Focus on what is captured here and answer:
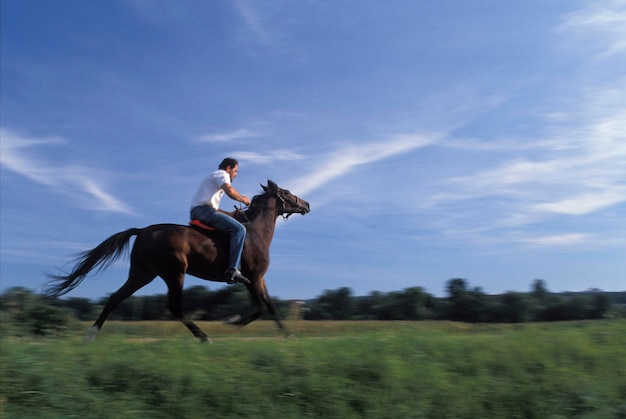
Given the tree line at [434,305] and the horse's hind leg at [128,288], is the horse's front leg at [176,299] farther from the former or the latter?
the tree line at [434,305]

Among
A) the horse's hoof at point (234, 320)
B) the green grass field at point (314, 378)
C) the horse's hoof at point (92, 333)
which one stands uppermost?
the horse's hoof at point (234, 320)

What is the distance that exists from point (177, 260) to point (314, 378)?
138 inches

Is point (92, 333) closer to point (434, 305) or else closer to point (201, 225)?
point (201, 225)

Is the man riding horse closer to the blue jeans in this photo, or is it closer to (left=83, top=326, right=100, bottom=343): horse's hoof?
the blue jeans

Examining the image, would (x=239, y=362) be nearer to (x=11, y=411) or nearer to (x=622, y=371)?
(x=11, y=411)

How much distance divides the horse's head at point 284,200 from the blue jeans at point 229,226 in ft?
5.51

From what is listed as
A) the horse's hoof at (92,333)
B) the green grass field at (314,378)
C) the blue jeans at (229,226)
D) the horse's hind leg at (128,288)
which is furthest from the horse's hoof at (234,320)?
the green grass field at (314,378)

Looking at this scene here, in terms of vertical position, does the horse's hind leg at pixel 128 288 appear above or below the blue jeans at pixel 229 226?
below

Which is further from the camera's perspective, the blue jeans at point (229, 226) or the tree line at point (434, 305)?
the tree line at point (434, 305)

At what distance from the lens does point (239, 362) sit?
701 cm

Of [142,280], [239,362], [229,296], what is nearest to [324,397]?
[239,362]

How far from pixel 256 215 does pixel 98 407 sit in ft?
18.0

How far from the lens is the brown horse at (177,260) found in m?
9.37

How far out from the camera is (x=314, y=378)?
263 inches
